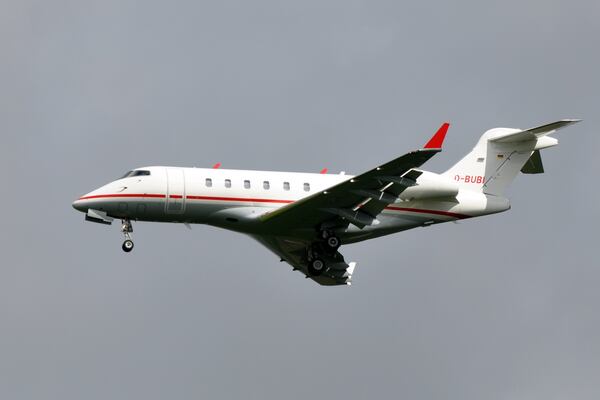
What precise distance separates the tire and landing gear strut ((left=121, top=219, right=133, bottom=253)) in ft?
20.1

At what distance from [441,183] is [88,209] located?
11.1m

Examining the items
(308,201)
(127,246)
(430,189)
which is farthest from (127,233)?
(430,189)

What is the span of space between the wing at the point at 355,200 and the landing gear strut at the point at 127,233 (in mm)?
4150

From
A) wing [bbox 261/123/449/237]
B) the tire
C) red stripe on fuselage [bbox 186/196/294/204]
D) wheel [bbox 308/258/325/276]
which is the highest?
red stripe on fuselage [bbox 186/196/294/204]

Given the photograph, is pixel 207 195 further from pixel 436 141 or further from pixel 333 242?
pixel 436 141

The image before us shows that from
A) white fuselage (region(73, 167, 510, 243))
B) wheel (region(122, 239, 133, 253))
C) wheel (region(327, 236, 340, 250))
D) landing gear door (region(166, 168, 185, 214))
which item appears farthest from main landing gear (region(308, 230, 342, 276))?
wheel (region(122, 239, 133, 253))

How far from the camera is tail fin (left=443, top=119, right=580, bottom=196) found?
4109 cm

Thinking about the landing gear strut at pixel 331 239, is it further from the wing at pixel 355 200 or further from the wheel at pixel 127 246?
the wheel at pixel 127 246

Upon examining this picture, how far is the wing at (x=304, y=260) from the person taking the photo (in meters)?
40.3

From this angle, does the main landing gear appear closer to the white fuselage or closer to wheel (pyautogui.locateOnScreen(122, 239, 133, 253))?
the white fuselage

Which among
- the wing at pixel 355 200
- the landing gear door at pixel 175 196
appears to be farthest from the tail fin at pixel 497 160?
the landing gear door at pixel 175 196

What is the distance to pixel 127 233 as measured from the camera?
3819 cm

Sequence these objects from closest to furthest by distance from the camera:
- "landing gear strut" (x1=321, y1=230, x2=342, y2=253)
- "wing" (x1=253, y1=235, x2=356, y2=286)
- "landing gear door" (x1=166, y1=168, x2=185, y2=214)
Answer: "landing gear door" (x1=166, y1=168, x2=185, y2=214)
"landing gear strut" (x1=321, y1=230, x2=342, y2=253)
"wing" (x1=253, y1=235, x2=356, y2=286)

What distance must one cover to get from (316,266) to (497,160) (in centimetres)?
714
